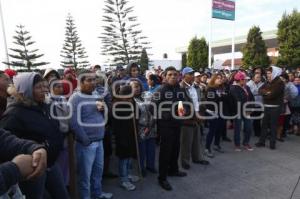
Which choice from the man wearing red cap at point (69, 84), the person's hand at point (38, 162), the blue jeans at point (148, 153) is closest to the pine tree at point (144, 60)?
the man wearing red cap at point (69, 84)

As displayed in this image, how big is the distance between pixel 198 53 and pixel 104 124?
34.9 metres

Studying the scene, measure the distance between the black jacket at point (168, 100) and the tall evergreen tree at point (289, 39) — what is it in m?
24.0

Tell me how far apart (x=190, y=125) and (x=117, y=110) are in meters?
1.66

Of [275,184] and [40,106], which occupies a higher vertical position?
[40,106]

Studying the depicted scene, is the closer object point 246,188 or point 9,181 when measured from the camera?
point 9,181

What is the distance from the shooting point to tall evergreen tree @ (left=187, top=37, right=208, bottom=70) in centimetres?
3725

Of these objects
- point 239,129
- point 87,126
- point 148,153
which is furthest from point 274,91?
point 87,126

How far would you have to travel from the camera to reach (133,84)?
15.6 ft

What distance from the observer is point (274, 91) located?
21.6ft

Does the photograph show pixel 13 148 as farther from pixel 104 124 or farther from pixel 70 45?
pixel 70 45

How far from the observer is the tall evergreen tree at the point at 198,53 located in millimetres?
37250

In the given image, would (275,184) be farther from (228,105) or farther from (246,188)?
(228,105)

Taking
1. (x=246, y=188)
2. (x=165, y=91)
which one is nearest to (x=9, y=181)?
(x=165, y=91)

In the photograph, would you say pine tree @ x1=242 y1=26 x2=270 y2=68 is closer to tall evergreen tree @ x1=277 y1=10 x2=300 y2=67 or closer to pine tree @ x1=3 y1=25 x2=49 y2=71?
tall evergreen tree @ x1=277 y1=10 x2=300 y2=67
